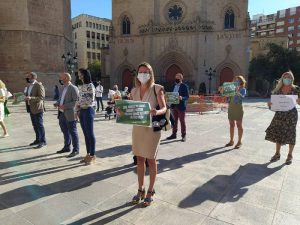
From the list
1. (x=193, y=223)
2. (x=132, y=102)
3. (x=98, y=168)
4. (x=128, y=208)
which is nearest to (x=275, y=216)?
(x=193, y=223)

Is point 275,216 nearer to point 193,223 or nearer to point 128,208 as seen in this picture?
point 193,223

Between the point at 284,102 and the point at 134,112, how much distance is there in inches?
135

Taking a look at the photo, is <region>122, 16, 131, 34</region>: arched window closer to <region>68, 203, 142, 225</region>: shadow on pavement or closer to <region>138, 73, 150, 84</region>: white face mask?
Answer: <region>138, 73, 150, 84</region>: white face mask

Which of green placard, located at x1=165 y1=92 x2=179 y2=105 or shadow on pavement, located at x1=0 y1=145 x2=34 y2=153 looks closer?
shadow on pavement, located at x1=0 y1=145 x2=34 y2=153

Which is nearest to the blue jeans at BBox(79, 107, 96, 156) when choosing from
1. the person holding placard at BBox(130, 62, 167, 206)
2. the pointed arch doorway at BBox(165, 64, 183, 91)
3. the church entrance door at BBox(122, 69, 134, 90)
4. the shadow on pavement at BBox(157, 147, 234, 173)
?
the shadow on pavement at BBox(157, 147, 234, 173)

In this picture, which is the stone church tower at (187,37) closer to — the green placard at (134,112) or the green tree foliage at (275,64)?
the green tree foliage at (275,64)

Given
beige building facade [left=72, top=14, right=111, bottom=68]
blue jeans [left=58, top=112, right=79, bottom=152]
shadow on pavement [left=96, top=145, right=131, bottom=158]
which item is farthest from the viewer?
beige building facade [left=72, top=14, right=111, bottom=68]

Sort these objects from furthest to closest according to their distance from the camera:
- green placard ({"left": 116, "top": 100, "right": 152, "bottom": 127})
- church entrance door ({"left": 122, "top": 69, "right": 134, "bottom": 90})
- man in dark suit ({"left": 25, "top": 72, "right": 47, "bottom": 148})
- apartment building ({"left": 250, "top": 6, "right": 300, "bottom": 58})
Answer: apartment building ({"left": 250, "top": 6, "right": 300, "bottom": 58})
church entrance door ({"left": 122, "top": 69, "right": 134, "bottom": 90})
man in dark suit ({"left": 25, "top": 72, "right": 47, "bottom": 148})
green placard ({"left": 116, "top": 100, "right": 152, "bottom": 127})

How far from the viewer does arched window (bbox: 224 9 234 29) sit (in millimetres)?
29870

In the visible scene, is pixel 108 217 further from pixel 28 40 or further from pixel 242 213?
pixel 28 40

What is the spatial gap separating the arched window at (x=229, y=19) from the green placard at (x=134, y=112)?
29869mm

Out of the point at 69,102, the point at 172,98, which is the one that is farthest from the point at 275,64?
the point at 69,102

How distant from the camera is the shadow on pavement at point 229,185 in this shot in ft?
12.3

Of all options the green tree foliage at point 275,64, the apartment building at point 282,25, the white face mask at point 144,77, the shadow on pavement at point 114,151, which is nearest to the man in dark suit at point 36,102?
the shadow on pavement at point 114,151
